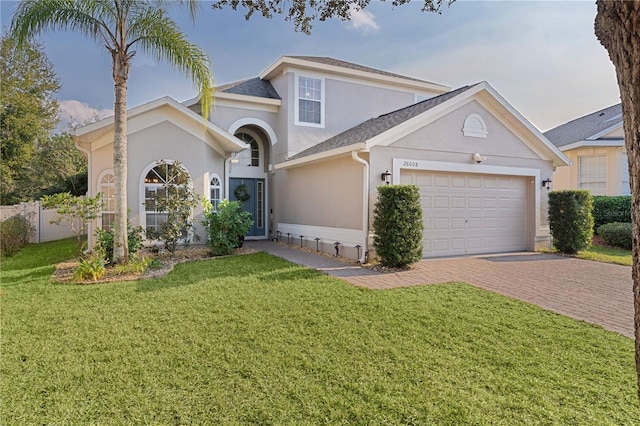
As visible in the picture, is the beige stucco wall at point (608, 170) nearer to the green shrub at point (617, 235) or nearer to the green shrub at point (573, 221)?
the green shrub at point (617, 235)

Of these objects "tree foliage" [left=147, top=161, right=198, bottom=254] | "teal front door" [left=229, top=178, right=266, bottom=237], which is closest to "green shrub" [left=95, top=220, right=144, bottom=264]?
"tree foliage" [left=147, top=161, right=198, bottom=254]

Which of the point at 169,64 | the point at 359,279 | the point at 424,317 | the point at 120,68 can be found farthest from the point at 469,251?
the point at 120,68

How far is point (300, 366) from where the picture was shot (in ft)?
12.8

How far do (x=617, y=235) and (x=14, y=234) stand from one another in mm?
21575

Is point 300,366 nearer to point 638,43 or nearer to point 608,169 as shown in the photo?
point 638,43

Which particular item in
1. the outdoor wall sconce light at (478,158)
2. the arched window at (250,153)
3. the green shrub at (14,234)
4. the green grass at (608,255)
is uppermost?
the arched window at (250,153)

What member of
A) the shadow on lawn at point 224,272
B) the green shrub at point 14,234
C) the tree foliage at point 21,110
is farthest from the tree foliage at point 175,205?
the tree foliage at point 21,110

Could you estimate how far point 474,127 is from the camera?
11469 mm

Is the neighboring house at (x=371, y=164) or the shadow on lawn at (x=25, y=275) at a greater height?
the neighboring house at (x=371, y=164)

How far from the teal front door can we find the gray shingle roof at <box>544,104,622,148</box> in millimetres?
15343

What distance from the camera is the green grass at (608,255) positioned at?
10492 mm

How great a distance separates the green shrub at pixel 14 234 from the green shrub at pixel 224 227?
6.70 metres

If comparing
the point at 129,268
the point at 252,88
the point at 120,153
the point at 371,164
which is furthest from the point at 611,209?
the point at 120,153

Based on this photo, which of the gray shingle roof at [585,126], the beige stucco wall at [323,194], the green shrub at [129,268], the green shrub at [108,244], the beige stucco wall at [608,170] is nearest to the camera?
the green shrub at [129,268]
